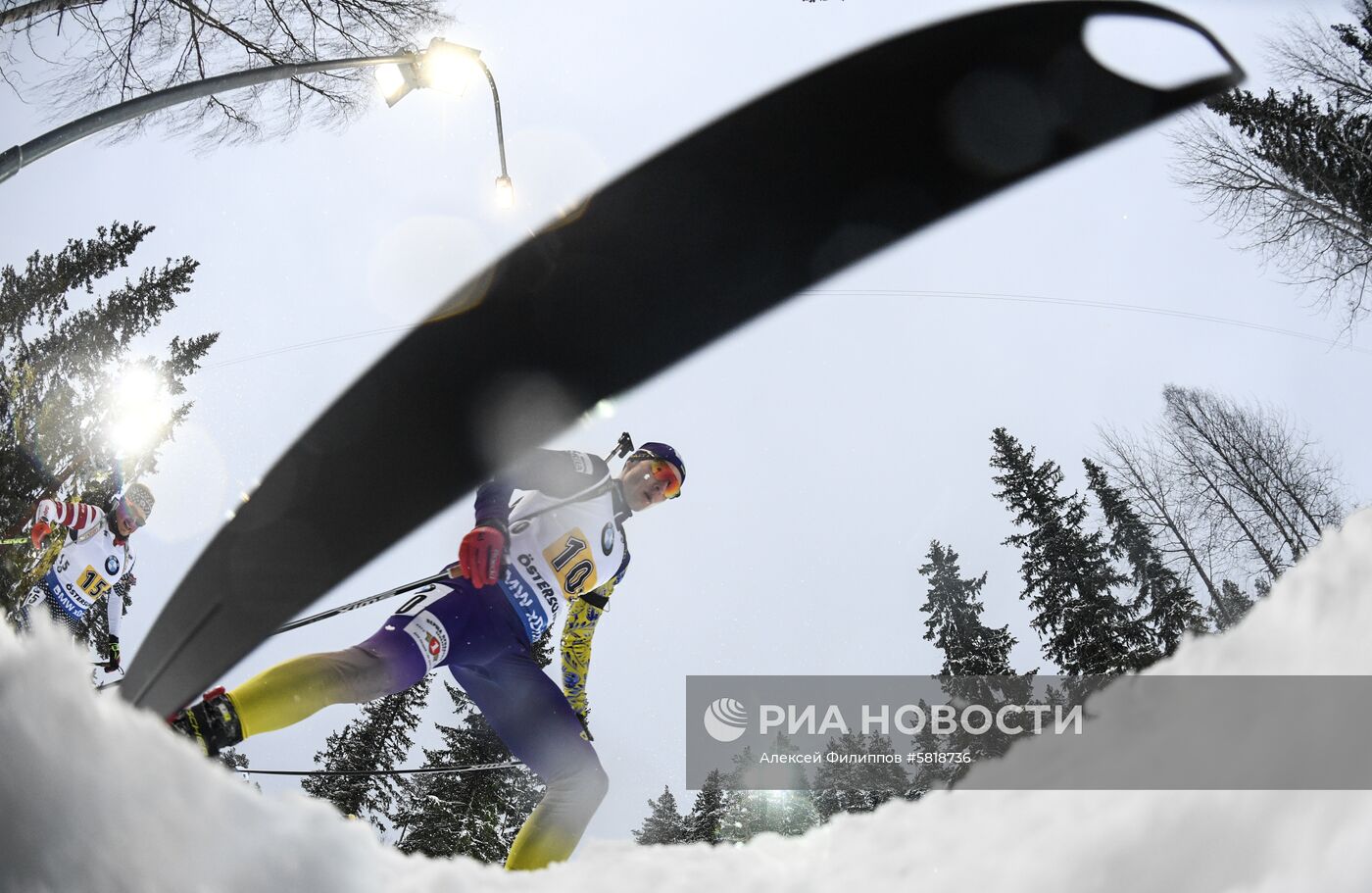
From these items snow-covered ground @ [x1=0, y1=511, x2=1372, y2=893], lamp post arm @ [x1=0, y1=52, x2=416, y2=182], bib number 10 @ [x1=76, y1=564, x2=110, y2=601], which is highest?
lamp post arm @ [x1=0, y1=52, x2=416, y2=182]

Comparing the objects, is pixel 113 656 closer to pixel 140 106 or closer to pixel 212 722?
pixel 140 106

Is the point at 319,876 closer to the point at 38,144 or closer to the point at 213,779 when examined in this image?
the point at 213,779

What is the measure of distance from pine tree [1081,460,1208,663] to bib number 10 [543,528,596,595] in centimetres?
1402

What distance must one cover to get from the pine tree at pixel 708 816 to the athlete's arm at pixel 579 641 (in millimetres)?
15232

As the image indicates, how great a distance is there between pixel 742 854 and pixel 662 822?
2255 centimetres

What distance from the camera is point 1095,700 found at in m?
0.87

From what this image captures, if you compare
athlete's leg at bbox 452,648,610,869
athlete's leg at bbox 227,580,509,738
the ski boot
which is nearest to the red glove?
athlete's leg at bbox 227,580,509,738

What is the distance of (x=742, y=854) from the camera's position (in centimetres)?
71

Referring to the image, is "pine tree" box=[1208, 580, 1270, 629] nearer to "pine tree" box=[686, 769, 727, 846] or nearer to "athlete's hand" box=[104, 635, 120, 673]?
"pine tree" box=[686, 769, 727, 846]

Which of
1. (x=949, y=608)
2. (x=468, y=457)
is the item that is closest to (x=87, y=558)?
(x=468, y=457)

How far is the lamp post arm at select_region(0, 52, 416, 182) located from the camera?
3.03 metres

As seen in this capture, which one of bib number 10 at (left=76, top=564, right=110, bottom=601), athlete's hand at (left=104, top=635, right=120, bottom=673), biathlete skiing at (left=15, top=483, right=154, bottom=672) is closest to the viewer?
biathlete skiing at (left=15, top=483, right=154, bottom=672)

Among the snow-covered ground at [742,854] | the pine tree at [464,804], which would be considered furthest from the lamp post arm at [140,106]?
the pine tree at [464,804]

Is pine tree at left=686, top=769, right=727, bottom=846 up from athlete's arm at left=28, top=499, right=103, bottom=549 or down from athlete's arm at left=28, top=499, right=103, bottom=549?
down
